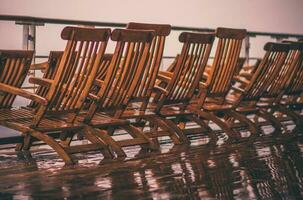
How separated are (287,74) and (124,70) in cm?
214

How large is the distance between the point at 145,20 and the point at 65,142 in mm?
10806

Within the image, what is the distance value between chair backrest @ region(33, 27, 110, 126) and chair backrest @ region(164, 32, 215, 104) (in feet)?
2.90

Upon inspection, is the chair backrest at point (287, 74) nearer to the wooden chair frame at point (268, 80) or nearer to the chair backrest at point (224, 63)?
the wooden chair frame at point (268, 80)

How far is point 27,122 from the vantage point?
4.42 metres

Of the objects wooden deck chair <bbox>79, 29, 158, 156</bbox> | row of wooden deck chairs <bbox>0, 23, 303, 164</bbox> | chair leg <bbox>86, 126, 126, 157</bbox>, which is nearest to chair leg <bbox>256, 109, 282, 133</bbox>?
row of wooden deck chairs <bbox>0, 23, 303, 164</bbox>

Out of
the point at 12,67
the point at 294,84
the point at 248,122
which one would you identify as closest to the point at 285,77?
the point at 294,84

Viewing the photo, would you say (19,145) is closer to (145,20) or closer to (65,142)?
(65,142)

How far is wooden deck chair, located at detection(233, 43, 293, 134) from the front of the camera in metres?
5.91

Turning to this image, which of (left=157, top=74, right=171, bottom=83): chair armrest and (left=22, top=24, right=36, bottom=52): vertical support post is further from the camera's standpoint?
(left=22, top=24, right=36, bottom=52): vertical support post

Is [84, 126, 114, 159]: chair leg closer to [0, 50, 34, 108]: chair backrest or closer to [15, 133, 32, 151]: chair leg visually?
[15, 133, 32, 151]: chair leg

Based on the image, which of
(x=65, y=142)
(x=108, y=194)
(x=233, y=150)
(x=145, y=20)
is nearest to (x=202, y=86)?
(x=233, y=150)

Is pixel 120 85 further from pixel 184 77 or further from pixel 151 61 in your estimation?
pixel 184 77

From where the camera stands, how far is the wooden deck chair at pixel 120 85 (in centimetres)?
448

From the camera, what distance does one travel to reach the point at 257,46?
16.1 metres
